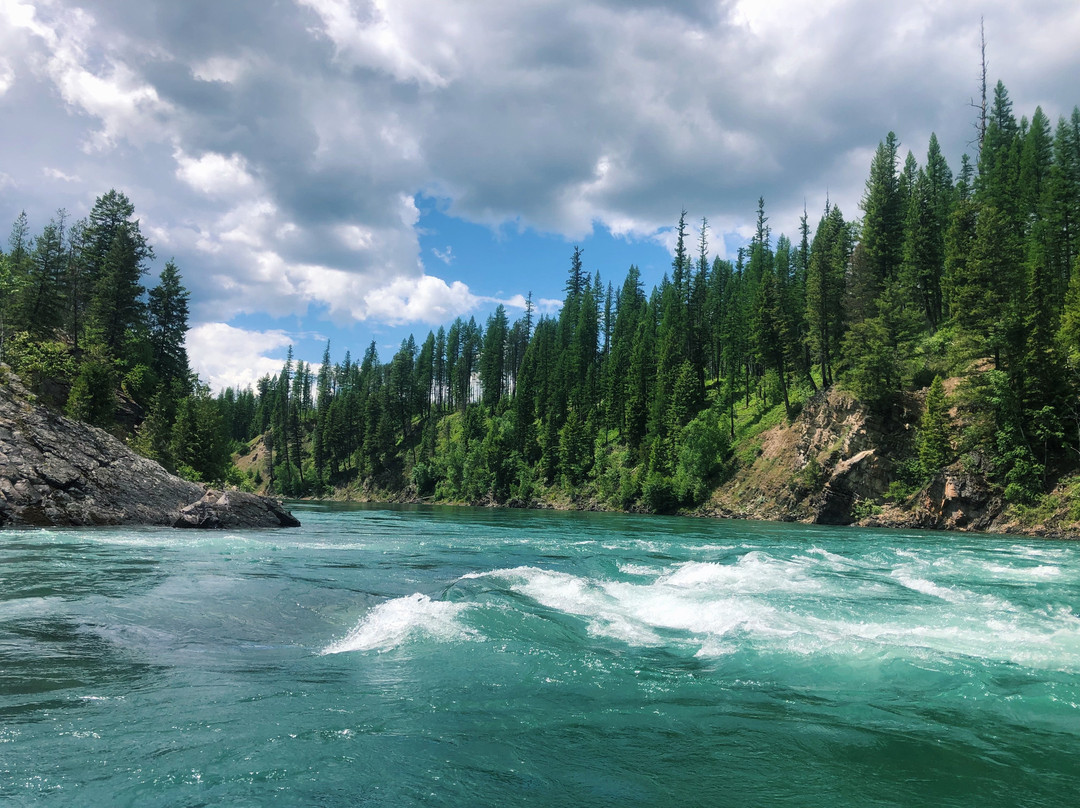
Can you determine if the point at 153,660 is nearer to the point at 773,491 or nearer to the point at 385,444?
the point at 773,491

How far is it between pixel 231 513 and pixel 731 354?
64.2 metres

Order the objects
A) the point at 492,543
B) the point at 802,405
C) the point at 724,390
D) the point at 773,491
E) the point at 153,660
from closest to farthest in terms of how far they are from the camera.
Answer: the point at 153,660
the point at 492,543
the point at 773,491
the point at 802,405
the point at 724,390

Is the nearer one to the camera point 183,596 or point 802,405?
point 183,596

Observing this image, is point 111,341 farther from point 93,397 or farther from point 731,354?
point 731,354

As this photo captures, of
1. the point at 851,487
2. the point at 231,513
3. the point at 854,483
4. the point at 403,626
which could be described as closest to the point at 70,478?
the point at 231,513

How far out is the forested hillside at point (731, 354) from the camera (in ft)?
127

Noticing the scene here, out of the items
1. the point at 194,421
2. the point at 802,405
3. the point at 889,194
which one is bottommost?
the point at 194,421

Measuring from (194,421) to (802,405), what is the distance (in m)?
55.0

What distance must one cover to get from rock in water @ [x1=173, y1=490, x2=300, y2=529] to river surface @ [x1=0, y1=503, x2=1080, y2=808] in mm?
13383

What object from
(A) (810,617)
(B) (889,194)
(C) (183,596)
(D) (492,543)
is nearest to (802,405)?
(B) (889,194)

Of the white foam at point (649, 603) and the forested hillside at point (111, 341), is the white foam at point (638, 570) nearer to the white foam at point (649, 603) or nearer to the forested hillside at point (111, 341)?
the white foam at point (649, 603)

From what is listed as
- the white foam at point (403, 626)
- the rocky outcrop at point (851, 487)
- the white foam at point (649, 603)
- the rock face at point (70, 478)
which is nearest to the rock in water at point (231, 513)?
the rock face at point (70, 478)

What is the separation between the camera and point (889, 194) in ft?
222

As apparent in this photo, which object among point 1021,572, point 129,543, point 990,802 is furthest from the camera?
point 129,543
